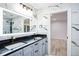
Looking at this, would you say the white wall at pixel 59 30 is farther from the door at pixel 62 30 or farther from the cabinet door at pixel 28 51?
the cabinet door at pixel 28 51

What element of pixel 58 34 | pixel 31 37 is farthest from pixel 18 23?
pixel 58 34

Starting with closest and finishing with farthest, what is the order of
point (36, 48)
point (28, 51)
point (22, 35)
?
point (28, 51) → point (36, 48) → point (22, 35)

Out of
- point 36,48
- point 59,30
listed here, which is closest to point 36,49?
point 36,48

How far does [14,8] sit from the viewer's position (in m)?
1.61

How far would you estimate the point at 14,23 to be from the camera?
1.62 metres

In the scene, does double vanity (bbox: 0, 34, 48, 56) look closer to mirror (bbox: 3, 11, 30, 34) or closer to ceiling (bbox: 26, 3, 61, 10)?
mirror (bbox: 3, 11, 30, 34)

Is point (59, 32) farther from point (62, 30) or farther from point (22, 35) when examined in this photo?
point (22, 35)

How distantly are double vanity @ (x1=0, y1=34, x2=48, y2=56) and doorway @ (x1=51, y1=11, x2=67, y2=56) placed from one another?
137 mm

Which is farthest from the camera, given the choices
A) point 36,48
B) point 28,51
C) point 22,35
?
point 22,35

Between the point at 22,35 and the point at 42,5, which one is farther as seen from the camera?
the point at 22,35

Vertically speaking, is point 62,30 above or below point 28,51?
above

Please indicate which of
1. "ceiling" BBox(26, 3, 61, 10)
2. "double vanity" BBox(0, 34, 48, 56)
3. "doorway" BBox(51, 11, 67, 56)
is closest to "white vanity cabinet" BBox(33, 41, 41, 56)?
"double vanity" BBox(0, 34, 48, 56)

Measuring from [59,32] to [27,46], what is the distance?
19.7 inches

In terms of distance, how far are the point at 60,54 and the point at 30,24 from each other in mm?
635
